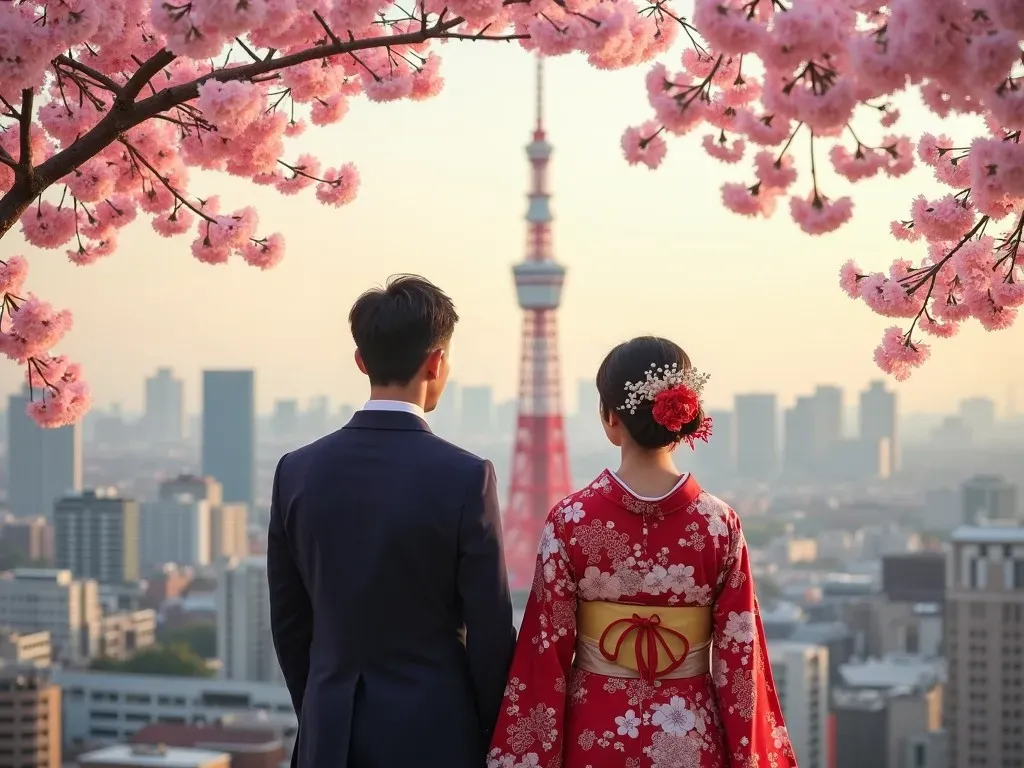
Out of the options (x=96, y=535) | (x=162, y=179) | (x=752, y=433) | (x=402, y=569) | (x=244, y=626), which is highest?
(x=162, y=179)

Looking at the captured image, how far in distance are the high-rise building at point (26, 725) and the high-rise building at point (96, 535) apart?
56.4 feet

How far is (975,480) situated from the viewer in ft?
120

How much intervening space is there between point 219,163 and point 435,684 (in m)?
1.27

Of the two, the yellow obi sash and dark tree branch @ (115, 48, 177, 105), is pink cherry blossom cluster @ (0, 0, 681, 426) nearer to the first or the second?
dark tree branch @ (115, 48, 177, 105)

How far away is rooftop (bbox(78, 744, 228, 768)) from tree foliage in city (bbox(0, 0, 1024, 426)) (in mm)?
11562

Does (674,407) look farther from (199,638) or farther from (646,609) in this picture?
(199,638)

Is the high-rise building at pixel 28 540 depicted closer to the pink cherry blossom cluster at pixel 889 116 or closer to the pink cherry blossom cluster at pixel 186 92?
the pink cherry blossom cluster at pixel 186 92

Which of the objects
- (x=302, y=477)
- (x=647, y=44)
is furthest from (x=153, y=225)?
(x=302, y=477)

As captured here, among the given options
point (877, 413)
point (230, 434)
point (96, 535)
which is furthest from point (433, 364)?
point (877, 413)

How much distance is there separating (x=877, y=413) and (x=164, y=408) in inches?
869

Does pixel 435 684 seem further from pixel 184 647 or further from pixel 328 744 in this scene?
pixel 184 647

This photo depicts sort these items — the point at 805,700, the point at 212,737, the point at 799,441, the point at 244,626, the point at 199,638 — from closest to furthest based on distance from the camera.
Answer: the point at 212,737, the point at 805,700, the point at 244,626, the point at 199,638, the point at 799,441

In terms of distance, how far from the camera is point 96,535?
109ft

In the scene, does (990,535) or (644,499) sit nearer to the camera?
(644,499)
